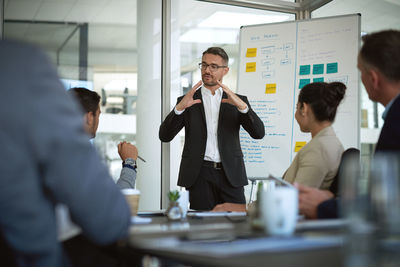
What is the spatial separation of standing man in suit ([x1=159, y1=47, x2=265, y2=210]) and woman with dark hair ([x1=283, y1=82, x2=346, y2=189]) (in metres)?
1.26

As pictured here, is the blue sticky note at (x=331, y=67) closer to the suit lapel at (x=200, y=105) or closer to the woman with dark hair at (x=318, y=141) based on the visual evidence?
the suit lapel at (x=200, y=105)

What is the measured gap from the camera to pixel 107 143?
4.61 m

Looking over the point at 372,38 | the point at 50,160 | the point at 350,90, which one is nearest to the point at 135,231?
the point at 50,160

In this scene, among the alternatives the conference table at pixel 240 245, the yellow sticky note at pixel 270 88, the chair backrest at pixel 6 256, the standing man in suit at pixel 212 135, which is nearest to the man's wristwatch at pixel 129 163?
the conference table at pixel 240 245

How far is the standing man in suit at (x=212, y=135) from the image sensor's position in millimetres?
3537

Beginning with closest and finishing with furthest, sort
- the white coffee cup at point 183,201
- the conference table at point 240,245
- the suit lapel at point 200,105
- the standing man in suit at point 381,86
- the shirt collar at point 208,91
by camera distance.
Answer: the conference table at point 240,245, the standing man in suit at point 381,86, the white coffee cup at point 183,201, the suit lapel at point 200,105, the shirt collar at point 208,91

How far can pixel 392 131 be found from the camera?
65.2 inches

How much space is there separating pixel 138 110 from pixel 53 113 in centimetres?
367

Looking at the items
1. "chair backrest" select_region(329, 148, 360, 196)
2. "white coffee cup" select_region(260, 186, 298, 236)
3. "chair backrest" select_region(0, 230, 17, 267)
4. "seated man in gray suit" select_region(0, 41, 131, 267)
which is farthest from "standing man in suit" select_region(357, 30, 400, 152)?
"chair backrest" select_region(0, 230, 17, 267)

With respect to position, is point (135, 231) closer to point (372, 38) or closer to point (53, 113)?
point (53, 113)

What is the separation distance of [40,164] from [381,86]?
1360 mm

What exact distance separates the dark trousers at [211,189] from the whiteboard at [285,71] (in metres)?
0.83

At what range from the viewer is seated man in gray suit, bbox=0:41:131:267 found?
1.03m

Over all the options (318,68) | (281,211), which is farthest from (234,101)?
(281,211)
